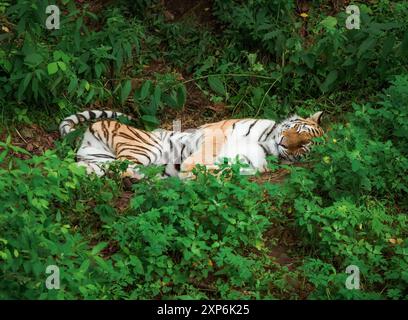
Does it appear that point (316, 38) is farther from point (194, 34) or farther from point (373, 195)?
point (373, 195)

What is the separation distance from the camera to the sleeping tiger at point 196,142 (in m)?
7.12

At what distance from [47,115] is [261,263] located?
270cm

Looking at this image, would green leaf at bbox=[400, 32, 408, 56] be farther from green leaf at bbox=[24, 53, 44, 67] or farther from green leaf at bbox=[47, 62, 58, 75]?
green leaf at bbox=[24, 53, 44, 67]

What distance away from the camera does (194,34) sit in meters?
8.39

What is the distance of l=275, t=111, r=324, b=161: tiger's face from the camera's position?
7.10m

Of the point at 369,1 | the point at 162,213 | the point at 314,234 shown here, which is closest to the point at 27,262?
the point at 162,213

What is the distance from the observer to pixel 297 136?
7098 millimetres

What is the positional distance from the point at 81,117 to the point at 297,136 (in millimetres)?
1844

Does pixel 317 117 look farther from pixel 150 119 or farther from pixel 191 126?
pixel 150 119

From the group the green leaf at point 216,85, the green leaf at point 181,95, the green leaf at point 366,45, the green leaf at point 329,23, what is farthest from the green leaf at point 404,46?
the green leaf at point 181,95

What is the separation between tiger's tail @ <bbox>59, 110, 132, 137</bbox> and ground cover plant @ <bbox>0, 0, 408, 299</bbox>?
0.12 m

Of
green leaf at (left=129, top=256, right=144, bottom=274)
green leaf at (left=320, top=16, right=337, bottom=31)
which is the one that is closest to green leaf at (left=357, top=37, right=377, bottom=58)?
green leaf at (left=320, top=16, right=337, bottom=31)

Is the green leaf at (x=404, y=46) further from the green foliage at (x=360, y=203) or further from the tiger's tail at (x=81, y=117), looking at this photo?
the tiger's tail at (x=81, y=117)

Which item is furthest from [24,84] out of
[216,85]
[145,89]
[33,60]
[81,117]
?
[216,85]
